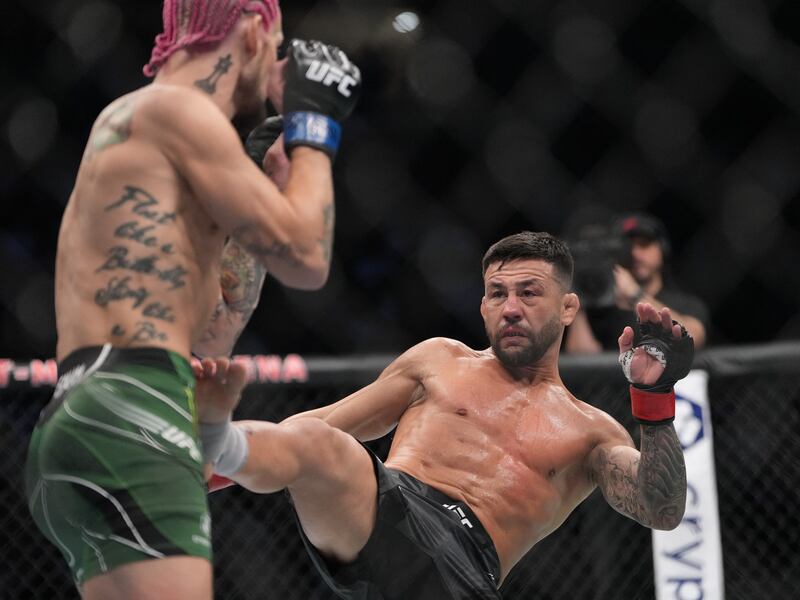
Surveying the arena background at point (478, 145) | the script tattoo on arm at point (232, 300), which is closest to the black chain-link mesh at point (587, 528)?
the arena background at point (478, 145)

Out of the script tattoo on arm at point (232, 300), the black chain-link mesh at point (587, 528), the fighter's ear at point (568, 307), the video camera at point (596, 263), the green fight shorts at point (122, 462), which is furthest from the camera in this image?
the video camera at point (596, 263)

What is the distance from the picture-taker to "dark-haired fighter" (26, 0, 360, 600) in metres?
1.29

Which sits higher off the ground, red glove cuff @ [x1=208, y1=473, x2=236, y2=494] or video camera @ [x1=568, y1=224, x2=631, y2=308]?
video camera @ [x1=568, y1=224, x2=631, y2=308]

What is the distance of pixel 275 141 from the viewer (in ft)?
5.53

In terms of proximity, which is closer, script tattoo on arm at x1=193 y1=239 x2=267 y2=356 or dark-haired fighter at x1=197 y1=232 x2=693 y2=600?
script tattoo on arm at x1=193 y1=239 x2=267 y2=356

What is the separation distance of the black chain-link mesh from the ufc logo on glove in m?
1.28

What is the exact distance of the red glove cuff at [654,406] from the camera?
→ 2004mm

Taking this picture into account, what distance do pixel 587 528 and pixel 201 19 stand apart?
174cm

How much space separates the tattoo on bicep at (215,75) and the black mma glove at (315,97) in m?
0.08

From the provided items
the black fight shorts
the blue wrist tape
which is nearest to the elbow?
the blue wrist tape

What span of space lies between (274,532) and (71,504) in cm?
143

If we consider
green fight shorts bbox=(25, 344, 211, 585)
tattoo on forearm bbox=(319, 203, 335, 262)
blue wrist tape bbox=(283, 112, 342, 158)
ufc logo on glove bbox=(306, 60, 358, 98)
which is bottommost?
green fight shorts bbox=(25, 344, 211, 585)

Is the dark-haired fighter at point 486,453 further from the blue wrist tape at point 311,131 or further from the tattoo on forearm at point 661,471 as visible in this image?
the blue wrist tape at point 311,131

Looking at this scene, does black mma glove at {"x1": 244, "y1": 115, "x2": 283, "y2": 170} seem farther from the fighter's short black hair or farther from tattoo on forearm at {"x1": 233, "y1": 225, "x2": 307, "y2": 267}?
the fighter's short black hair
